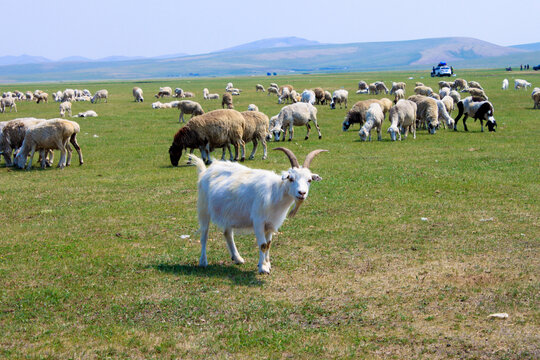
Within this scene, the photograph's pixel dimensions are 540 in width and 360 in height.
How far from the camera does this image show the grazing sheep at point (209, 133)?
19.8 metres

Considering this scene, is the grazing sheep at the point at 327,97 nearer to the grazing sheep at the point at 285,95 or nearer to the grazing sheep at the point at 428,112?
A: the grazing sheep at the point at 285,95

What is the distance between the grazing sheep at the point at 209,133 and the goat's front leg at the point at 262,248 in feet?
38.3

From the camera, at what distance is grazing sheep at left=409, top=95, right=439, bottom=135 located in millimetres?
27109

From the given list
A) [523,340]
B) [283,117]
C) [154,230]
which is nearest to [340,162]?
[283,117]

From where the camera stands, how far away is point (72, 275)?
869cm

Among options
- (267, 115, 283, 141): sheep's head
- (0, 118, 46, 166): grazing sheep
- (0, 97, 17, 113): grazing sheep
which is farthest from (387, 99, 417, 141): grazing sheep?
(0, 97, 17, 113): grazing sheep

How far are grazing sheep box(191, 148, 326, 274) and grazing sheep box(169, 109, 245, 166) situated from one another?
1053 centimetres

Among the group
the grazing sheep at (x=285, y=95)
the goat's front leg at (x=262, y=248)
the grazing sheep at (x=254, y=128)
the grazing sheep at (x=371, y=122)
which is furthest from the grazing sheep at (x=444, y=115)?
the grazing sheep at (x=285, y=95)

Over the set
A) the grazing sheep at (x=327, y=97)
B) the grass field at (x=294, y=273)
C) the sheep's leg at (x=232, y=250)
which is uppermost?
the grazing sheep at (x=327, y=97)

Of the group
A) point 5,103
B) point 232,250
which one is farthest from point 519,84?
point 232,250

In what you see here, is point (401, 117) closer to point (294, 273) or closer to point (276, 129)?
point (276, 129)

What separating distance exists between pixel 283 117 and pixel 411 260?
17155 millimetres

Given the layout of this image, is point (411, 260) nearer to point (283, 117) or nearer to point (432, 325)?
point (432, 325)

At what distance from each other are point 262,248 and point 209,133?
38.7 ft
